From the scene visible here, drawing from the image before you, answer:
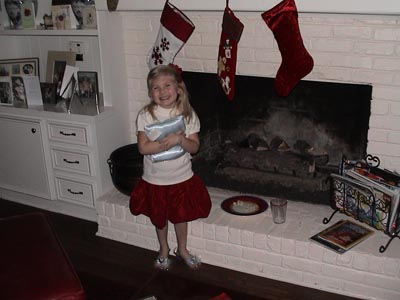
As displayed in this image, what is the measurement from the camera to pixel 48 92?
126 inches

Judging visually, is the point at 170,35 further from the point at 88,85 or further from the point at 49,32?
the point at 49,32

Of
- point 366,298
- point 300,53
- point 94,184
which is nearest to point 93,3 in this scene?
point 94,184

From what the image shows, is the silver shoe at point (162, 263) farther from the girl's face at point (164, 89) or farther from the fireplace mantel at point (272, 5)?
the fireplace mantel at point (272, 5)

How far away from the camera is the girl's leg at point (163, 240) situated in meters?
2.55

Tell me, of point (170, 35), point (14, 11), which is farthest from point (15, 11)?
point (170, 35)

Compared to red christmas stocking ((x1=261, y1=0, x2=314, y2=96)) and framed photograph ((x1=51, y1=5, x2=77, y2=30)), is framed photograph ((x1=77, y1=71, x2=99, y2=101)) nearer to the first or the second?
framed photograph ((x1=51, y1=5, x2=77, y2=30))

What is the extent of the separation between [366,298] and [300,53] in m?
1.17

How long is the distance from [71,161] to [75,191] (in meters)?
0.20

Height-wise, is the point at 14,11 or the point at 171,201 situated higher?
the point at 14,11

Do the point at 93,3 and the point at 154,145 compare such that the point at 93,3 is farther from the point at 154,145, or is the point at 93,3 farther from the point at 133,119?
the point at 154,145

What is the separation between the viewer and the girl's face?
7.50ft

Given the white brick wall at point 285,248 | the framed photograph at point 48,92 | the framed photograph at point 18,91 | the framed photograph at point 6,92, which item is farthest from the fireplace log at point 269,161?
the framed photograph at point 6,92

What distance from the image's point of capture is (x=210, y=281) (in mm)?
2445

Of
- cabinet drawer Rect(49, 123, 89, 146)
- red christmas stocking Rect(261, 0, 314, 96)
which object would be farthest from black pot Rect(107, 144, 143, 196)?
red christmas stocking Rect(261, 0, 314, 96)
